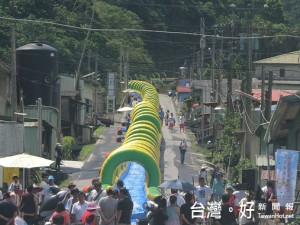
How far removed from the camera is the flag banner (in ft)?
78.9

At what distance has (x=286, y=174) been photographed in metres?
24.1

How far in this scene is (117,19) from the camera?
102 m

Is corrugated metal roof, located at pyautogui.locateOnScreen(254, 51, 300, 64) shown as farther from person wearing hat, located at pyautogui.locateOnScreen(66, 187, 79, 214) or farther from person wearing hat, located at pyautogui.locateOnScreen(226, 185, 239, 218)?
person wearing hat, located at pyautogui.locateOnScreen(66, 187, 79, 214)

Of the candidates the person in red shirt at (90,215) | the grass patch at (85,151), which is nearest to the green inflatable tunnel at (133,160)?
the person in red shirt at (90,215)

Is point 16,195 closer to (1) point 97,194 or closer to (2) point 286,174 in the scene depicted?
(1) point 97,194

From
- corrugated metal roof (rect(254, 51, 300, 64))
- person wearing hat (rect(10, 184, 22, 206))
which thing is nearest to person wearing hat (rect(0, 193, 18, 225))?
person wearing hat (rect(10, 184, 22, 206))

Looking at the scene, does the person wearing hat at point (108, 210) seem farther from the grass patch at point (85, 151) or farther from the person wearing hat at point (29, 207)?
the grass patch at point (85, 151)

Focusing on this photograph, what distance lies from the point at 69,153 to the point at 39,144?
10972mm

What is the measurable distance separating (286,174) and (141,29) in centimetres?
8023

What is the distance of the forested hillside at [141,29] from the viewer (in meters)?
74.6

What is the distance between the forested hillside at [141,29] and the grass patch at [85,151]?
460 inches

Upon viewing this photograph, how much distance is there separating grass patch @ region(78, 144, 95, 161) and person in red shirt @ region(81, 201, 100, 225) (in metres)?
27.4

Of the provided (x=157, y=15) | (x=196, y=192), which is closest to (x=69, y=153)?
(x=196, y=192)

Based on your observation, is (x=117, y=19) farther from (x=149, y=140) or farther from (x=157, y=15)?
(x=149, y=140)
